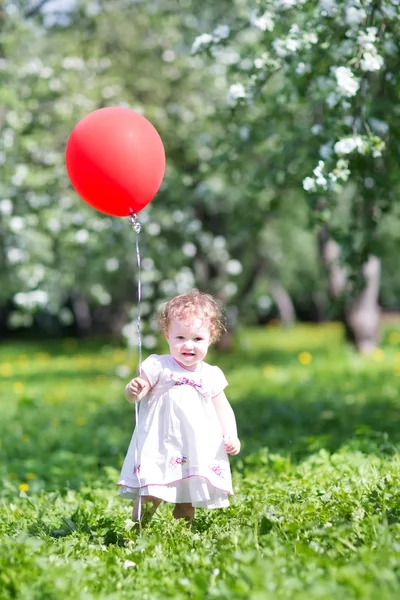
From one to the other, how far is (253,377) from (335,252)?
2847 millimetres

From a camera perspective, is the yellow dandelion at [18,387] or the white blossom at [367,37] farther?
the yellow dandelion at [18,387]

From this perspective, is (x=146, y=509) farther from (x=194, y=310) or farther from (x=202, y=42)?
(x=202, y=42)

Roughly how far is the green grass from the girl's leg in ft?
0.20

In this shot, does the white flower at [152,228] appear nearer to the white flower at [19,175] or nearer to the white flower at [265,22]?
the white flower at [19,175]

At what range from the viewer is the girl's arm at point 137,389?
405cm

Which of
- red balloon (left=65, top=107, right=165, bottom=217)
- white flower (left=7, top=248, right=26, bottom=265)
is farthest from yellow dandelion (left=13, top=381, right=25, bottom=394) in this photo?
red balloon (left=65, top=107, right=165, bottom=217)

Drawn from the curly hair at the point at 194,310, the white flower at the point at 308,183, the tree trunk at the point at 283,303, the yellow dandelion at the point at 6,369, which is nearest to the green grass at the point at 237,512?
the curly hair at the point at 194,310

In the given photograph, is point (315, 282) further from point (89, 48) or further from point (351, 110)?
point (351, 110)

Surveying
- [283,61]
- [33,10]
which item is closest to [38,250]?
[33,10]

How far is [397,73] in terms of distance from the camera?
5598 millimetres

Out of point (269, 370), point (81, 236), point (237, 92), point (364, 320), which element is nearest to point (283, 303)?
point (364, 320)

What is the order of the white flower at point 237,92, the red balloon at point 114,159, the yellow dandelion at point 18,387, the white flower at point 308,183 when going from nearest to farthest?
the red balloon at point 114,159 → the white flower at point 308,183 → the white flower at point 237,92 → the yellow dandelion at point 18,387

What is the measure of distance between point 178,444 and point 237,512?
1.63ft

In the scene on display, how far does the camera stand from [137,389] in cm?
406
